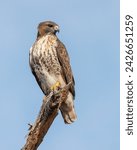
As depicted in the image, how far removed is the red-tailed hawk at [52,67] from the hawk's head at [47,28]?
16.0 inches

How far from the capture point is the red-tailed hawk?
37.0ft

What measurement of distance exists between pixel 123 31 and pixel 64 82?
1545 millimetres

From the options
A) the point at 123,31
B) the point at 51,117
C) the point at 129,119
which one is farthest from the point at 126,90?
the point at 51,117

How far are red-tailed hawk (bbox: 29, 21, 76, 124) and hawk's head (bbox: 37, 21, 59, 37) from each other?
41cm

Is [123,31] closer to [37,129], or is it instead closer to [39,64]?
[39,64]

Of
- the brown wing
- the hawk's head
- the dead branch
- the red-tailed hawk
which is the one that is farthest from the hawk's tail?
the dead branch

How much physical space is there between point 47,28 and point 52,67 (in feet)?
3.93

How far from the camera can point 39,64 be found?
37.0 feet

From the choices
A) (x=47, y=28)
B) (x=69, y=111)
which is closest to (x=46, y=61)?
(x=69, y=111)

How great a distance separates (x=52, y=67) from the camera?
37.4 feet

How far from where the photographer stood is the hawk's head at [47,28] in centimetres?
1217

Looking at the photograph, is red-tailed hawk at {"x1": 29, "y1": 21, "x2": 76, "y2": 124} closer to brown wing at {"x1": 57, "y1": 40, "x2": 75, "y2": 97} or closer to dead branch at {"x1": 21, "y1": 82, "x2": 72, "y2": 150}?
brown wing at {"x1": 57, "y1": 40, "x2": 75, "y2": 97}

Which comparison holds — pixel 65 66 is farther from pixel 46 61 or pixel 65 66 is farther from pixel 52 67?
pixel 46 61

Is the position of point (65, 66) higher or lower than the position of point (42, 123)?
higher
